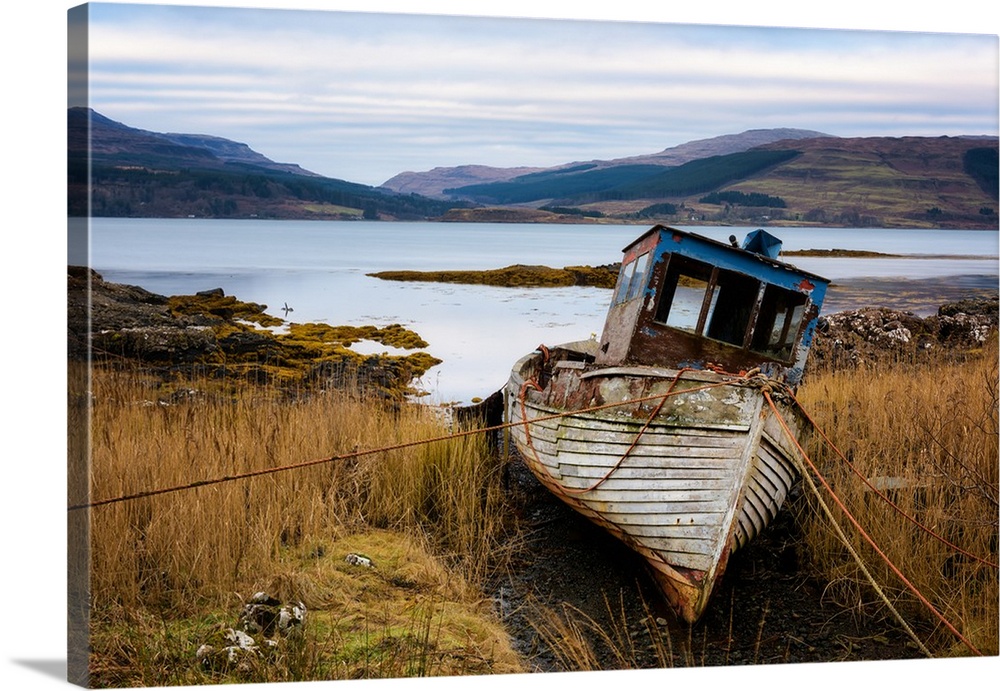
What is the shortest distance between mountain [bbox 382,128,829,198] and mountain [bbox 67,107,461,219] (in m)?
0.17

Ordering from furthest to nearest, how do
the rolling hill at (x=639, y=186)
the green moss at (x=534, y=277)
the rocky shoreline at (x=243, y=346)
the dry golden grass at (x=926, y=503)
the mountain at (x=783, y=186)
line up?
the green moss at (x=534, y=277)
the rocky shoreline at (x=243, y=346)
the mountain at (x=783, y=186)
the rolling hill at (x=639, y=186)
the dry golden grass at (x=926, y=503)

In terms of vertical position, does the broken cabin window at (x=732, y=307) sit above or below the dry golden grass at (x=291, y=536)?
above

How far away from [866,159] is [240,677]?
18.1 ft

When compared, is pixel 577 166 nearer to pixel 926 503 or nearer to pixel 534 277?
pixel 926 503

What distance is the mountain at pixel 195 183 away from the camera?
477 cm

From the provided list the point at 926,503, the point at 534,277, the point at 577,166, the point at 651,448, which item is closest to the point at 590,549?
the point at 651,448

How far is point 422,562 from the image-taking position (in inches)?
251

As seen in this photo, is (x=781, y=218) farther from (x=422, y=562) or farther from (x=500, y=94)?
(x=422, y=562)

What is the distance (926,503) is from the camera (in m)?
6.61

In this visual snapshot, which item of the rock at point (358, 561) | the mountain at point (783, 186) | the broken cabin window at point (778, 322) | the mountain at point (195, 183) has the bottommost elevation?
the rock at point (358, 561)

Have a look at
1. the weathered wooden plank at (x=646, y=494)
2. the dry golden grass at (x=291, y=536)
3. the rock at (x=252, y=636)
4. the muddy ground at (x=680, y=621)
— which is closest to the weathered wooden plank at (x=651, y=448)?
the weathered wooden plank at (x=646, y=494)

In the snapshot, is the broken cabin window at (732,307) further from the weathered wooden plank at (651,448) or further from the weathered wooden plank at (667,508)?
the weathered wooden plank at (667,508)

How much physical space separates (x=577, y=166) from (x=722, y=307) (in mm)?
1755

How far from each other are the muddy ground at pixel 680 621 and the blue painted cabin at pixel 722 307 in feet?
4.19
